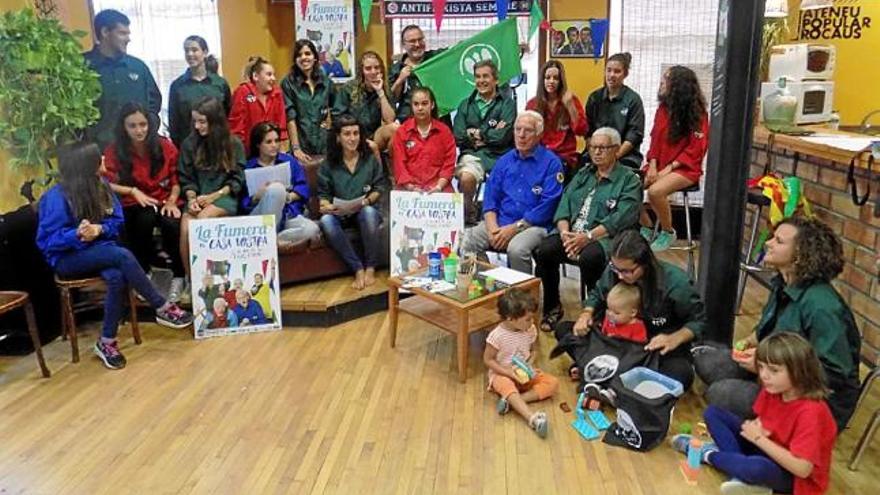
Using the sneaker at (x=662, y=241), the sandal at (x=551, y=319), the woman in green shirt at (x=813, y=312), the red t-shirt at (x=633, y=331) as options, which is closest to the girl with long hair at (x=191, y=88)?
the sandal at (x=551, y=319)

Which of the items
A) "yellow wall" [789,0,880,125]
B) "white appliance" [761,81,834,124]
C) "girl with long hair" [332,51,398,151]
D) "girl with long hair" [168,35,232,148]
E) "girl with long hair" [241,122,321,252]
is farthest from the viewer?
"yellow wall" [789,0,880,125]

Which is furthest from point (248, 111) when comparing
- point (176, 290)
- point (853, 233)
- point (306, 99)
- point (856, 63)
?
point (856, 63)

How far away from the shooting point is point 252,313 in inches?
153

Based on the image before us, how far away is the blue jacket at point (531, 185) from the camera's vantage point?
4.05 metres

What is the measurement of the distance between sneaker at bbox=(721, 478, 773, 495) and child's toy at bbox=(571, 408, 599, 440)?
52 centimetres

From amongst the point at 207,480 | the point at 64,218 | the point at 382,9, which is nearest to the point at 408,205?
the point at 64,218

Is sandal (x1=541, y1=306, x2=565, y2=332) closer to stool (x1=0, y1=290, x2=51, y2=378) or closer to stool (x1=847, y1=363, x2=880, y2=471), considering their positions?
stool (x1=847, y1=363, x2=880, y2=471)

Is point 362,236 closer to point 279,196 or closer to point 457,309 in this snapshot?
point 279,196

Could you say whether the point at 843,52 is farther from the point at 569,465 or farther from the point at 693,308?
the point at 569,465

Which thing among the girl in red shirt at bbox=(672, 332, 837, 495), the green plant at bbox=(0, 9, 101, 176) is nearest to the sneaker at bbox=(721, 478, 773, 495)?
the girl in red shirt at bbox=(672, 332, 837, 495)

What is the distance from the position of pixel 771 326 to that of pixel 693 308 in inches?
15.5

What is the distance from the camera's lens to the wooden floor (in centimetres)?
252

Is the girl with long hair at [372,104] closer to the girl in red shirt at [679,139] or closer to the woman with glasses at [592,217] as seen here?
the woman with glasses at [592,217]

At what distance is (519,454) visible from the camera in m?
2.68
